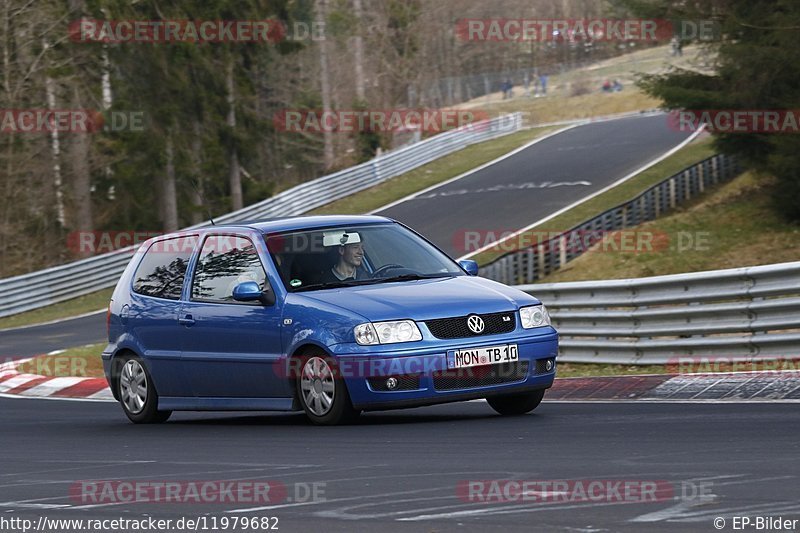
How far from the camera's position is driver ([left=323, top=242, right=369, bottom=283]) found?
10.1 m

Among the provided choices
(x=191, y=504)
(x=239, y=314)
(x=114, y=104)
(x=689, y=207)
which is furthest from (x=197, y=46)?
(x=191, y=504)

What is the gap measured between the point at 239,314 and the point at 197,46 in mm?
34756

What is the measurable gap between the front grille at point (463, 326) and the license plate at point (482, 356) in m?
0.11

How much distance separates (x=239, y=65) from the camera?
157 ft

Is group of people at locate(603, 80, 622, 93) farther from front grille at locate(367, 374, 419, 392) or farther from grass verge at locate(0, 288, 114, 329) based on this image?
front grille at locate(367, 374, 419, 392)

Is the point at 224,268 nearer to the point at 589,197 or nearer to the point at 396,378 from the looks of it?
the point at 396,378

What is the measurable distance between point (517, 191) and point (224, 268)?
2989 centimetres

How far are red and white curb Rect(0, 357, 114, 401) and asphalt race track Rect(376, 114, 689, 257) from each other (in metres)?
15.7

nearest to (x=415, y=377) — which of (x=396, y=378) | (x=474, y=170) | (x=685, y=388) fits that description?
(x=396, y=378)

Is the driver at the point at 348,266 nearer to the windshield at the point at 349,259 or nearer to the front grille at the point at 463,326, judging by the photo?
the windshield at the point at 349,259

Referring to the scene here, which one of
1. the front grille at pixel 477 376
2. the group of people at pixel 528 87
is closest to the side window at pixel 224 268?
the front grille at pixel 477 376

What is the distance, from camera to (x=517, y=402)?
33.0ft

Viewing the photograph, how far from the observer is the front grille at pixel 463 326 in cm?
930

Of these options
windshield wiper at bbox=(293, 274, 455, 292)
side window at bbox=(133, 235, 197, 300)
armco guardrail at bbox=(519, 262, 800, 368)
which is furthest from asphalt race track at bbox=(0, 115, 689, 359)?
windshield wiper at bbox=(293, 274, 455, 292)
